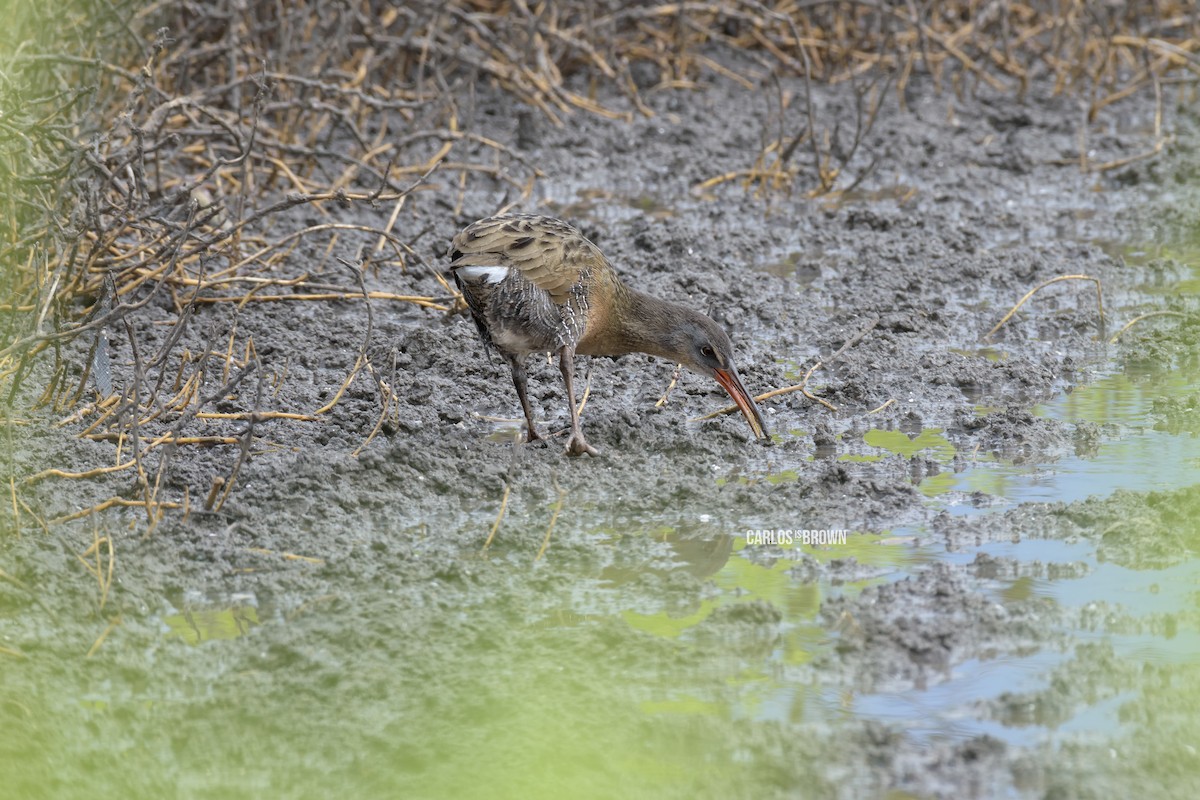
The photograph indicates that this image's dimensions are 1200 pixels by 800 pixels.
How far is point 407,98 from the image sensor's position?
32.5 feet

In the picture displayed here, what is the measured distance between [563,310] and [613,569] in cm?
137

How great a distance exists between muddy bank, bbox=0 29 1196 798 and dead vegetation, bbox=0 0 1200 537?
0.47ft

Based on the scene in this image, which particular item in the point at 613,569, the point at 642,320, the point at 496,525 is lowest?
the point at 613,569

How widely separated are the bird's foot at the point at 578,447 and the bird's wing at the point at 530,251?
1.77 ft

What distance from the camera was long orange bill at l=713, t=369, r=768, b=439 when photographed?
5.65m

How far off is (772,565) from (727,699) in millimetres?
925

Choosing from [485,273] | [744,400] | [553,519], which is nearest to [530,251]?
[485,273]

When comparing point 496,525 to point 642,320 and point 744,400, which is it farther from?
point 642,320

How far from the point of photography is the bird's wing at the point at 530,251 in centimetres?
556

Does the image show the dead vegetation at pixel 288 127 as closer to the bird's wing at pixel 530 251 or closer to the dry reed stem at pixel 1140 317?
the bird's wing at pixel 530 251

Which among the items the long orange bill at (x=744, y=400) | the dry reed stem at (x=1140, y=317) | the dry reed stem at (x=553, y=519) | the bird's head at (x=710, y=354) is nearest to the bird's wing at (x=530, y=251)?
the bird's head at (x=710, y=354)

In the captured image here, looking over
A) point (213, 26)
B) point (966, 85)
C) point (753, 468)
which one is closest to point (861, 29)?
point (966, 85)

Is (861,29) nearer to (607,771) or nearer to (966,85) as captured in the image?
(966,85)

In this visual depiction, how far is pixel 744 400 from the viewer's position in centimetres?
571
